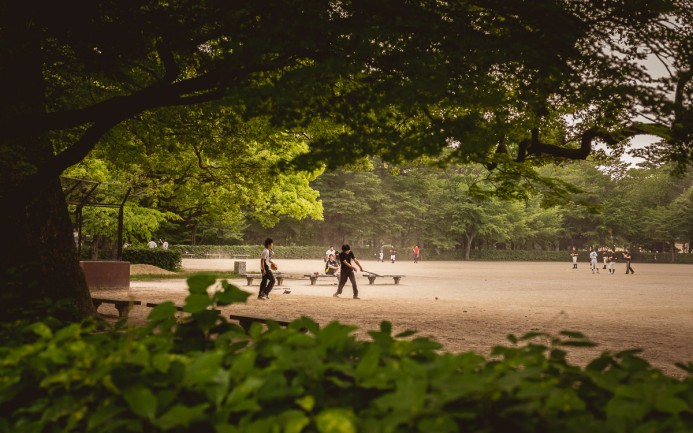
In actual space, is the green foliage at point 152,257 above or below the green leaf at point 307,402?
below

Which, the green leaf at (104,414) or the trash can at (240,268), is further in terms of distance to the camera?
the trash can at (240,268)

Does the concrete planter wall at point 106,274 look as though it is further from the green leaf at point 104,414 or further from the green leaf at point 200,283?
the green leaf at point 104,414

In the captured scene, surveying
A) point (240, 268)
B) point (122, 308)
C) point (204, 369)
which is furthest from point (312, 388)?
point (240, 268)

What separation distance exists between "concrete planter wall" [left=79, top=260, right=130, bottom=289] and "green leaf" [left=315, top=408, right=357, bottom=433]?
1979 centimetres

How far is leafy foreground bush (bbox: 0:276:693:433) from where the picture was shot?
5.05ft

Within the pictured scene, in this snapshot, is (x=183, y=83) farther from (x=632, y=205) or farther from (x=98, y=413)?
(x=632, y=205)

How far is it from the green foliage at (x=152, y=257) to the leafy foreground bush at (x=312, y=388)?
30814 millimetres

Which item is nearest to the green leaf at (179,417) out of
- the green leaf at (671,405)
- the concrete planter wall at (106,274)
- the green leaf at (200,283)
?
the green leaf at (200,283)

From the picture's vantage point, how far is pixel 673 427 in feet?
4.99

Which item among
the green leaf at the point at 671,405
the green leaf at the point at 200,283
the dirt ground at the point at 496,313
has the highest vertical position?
the green leaf at the point at 200,283

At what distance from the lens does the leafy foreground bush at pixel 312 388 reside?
1538mm

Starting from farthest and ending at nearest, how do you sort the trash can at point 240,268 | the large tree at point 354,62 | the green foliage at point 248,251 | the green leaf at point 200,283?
the green foliage at point 248,251, the trash can at point 240,268, the large tree at point 354,62, the green leaf at point 200,283

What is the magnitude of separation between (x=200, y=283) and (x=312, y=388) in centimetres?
71

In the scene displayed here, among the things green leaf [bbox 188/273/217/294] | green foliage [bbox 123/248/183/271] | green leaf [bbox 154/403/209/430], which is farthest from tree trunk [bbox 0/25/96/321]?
green foliage [bbox 123/248/183/271]
